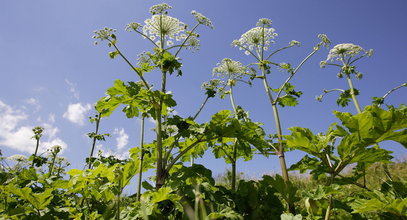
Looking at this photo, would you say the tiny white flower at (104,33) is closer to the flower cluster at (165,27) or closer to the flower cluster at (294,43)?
the flower cluster at (165,27)

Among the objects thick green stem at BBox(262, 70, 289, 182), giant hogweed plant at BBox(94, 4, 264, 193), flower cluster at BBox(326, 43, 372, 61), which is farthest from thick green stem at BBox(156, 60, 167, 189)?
flower cluster at BBox(326, 43, 372, 61)

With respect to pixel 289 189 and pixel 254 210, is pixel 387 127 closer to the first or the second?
pixel 289 189

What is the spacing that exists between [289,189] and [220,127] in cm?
100

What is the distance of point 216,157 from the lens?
383 centimetres

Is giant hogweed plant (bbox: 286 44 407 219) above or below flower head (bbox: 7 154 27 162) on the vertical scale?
below

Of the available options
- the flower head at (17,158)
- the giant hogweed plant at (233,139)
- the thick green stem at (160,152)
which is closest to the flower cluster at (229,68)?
the giant hogweed plant at (233,139)

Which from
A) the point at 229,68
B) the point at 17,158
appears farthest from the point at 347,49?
the point at 17,158

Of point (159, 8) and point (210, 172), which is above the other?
point (159, 8)

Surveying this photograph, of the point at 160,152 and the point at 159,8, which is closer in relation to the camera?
the point at 160,152

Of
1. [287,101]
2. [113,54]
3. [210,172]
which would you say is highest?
[113,54]

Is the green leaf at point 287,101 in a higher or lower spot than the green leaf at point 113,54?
lower

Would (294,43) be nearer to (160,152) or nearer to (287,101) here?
(287,101)

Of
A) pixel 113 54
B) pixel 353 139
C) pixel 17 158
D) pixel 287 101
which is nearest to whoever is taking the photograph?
pixel 353 139

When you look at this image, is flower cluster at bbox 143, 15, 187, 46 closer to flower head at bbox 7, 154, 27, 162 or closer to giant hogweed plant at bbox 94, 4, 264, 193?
giant hogweed plant at bbox 94, 4, 264, 193
